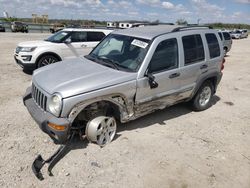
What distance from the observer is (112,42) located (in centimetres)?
467

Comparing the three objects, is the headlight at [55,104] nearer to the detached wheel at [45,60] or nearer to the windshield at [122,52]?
the windshield at [122,52]

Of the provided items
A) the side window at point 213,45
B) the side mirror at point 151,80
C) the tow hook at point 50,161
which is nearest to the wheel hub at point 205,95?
the side window at point 213,45

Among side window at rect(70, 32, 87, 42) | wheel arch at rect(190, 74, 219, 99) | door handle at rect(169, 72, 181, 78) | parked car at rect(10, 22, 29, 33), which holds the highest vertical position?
door handle at rect(169, 72, 181, 78)

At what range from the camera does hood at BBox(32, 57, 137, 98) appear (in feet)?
10.7

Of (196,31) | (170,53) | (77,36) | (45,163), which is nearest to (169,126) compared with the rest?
(170,53)

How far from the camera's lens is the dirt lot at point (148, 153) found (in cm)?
306

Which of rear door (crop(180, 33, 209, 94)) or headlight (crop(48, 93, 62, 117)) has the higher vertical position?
rear door (crop(180, 33, 209, 94))

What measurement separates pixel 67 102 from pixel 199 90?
3226mm

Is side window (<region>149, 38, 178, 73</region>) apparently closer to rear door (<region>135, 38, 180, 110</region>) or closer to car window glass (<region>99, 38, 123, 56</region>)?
rear door (<region>135, 38, 180, 110</region>)

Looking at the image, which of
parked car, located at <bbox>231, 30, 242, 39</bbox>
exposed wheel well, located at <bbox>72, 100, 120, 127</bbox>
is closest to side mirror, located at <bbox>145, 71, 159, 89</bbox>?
exposed wheel well, located at <bbox>72, 100, 120, 127</bbox>

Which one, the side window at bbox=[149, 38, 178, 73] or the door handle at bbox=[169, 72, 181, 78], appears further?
the door handle at bbox=[169, 72, 181, 78]

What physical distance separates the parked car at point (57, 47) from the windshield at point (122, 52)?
141 inches

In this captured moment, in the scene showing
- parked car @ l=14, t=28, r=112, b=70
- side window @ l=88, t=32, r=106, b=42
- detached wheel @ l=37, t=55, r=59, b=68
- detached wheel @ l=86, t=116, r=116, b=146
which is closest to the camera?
detached wheel @ l=86, t=116, r=116, b=146

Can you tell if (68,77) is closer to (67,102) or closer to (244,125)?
(67,102)
